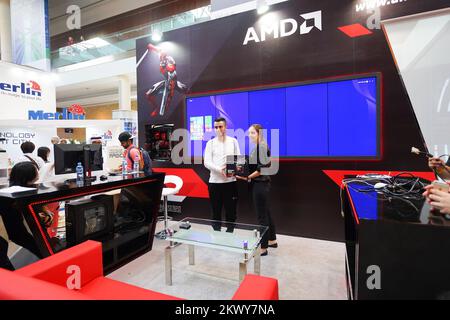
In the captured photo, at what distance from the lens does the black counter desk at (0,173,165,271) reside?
2.01 meters

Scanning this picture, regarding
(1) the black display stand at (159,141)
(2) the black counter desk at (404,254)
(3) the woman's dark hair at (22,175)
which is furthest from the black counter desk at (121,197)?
(2) the black counter desk at (404,254)

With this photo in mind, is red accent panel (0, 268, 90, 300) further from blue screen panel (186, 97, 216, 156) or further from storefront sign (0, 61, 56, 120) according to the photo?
storefront sign (0, 61, 56, 120)

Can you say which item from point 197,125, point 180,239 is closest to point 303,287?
point 180,239

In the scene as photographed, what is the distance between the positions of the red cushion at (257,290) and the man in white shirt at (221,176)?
6.81 ft

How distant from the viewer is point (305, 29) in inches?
144

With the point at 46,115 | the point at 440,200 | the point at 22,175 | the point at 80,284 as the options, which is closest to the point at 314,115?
the point at 440,200

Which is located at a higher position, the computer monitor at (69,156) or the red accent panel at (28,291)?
the computer monitor at (69,156)

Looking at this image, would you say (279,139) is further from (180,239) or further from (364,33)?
(180,239)

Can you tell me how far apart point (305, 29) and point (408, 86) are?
157cm

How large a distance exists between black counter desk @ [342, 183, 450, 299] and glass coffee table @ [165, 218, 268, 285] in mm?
1122

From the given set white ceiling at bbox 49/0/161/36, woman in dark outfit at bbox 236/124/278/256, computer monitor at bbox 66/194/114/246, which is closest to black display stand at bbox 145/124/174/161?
computer monitor at bbox 66/194/114/246

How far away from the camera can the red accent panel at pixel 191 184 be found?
14.8 feet

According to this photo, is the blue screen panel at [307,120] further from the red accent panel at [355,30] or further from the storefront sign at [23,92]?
the storefront sign at [23,92]

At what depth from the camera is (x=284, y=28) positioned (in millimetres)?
3801
